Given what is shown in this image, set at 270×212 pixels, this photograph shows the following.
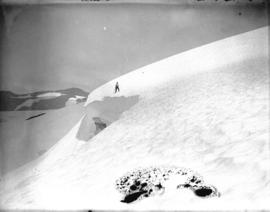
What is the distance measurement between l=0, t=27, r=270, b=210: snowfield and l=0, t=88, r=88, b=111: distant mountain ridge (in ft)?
0.53

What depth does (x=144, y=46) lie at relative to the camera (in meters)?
2.81

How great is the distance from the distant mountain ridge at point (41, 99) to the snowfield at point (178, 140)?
0.53 feet

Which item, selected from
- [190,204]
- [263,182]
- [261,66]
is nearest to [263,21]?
[261,66]

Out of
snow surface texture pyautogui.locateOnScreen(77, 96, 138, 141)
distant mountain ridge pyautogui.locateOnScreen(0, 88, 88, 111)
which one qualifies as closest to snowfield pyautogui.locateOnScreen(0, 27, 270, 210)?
snow surface texture pyautogui.locateOnScreen(77, 96, 138, 141)

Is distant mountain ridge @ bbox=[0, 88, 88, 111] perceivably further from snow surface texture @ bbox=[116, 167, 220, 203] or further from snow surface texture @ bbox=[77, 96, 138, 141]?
snow surface texture @ bbox=[116, 167, 220, 203]

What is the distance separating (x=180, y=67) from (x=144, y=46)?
1.43 feet

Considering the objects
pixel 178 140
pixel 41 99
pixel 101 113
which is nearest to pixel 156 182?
pixel 178 140

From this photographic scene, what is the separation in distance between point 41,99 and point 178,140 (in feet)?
4.57

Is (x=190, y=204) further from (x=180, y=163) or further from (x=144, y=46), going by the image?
(x=144, y=46)

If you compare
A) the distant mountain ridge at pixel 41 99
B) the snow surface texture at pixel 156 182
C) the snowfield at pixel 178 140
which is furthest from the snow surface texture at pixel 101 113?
the snow surface texture at pixel 156 182

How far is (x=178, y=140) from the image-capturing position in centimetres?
254

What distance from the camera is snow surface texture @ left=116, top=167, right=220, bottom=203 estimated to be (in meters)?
2.19

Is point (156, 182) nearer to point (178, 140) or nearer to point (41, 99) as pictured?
point (178, 140)

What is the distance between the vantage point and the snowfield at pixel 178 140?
2160 millimetres
